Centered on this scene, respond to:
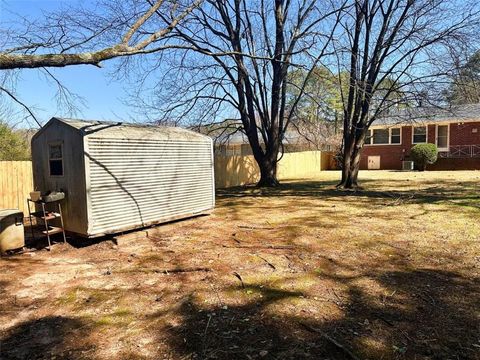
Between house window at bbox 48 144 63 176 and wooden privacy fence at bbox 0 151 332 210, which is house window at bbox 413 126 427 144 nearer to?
wooden privacy fence at bbox 0 151 332 210

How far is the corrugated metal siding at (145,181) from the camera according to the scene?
6309 millimetres

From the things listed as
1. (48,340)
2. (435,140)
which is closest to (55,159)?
(48,340)

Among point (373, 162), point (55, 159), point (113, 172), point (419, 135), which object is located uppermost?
point (419, 135)

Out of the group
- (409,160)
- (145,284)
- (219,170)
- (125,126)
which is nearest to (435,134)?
(409,160)

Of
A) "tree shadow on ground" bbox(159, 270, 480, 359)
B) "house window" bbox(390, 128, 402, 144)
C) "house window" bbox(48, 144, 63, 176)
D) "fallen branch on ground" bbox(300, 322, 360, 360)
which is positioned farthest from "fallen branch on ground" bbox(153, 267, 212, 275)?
"house window" bbox(390, 128, 402, 144)

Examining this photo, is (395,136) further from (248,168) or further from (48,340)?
(48,340)

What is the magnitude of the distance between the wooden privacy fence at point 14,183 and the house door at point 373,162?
2231 centimetres

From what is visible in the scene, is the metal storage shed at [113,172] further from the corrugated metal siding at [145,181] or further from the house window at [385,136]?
the house window at [385,136]

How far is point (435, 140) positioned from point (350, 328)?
2416cm

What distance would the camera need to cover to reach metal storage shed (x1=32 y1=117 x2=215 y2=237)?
6207mm

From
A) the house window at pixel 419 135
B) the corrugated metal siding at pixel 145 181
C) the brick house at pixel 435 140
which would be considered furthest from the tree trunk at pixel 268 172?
the house window at pixel 419 135

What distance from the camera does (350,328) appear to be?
10.3ft

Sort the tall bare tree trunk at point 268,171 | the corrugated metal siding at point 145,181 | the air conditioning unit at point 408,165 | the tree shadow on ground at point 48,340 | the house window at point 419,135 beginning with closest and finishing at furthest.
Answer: the tree shadow on ground at point 48,340 < the corrugated metal siding at point 145,181 < the tall bare tree trunk at point 268,171 < the air conditioning unit at point 408,165 < the house window at point 419,135

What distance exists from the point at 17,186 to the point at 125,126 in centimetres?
445
